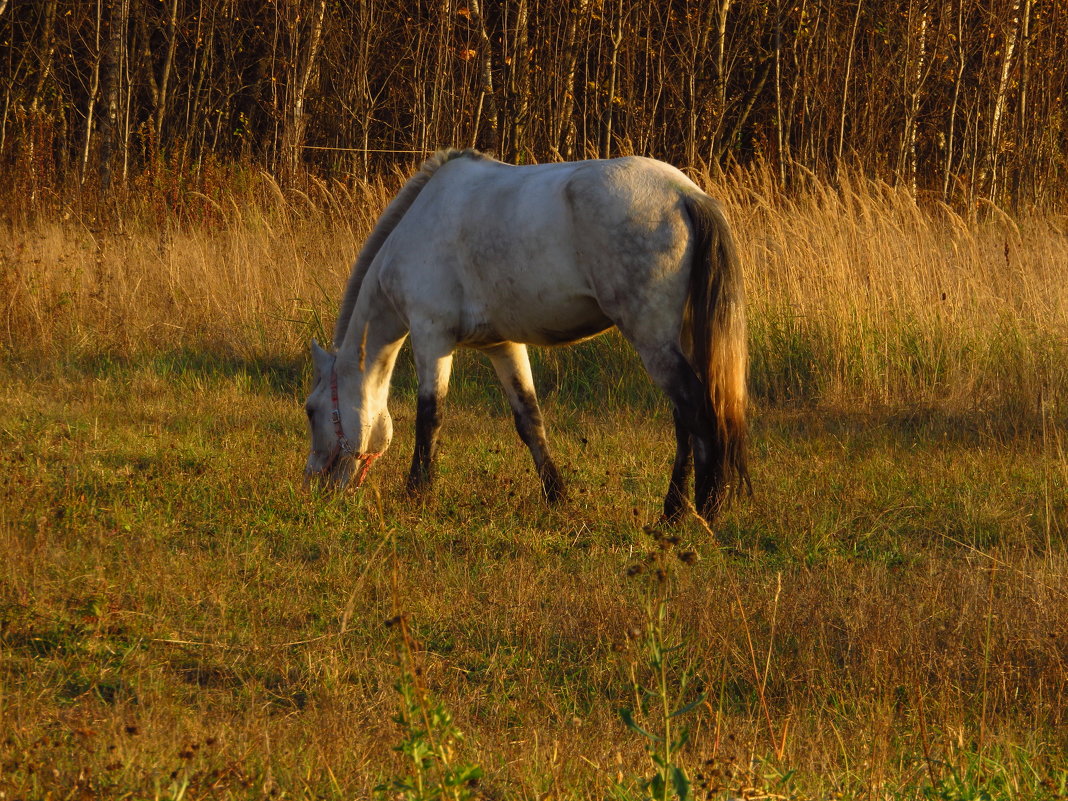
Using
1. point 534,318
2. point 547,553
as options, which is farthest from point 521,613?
point 534,318

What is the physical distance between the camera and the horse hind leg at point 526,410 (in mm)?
5770

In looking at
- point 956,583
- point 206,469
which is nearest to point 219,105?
point 206,469

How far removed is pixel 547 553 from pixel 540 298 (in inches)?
47.0

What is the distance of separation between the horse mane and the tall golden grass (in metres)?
2.46

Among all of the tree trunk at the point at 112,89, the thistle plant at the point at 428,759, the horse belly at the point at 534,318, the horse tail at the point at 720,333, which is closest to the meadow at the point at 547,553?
the thistle plant at the point at 428,759

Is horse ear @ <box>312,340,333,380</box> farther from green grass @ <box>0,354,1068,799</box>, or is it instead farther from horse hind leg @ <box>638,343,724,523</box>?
horse hind leg @ <box>638,343,724,523</box>

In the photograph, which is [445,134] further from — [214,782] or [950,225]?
[214,782]

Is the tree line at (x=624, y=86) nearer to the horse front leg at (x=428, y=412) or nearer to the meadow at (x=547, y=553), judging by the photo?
the meadow at (x=547, y=553)

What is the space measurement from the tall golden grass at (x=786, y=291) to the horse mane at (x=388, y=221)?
2457 millimetres

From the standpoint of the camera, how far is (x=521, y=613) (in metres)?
4.05

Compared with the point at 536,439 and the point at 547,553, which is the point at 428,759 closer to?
the point at 547,553

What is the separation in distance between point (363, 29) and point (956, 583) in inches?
396

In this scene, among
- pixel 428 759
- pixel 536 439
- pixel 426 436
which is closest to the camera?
pixel 428 759

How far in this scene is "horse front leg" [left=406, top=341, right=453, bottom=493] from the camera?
18.8ft
